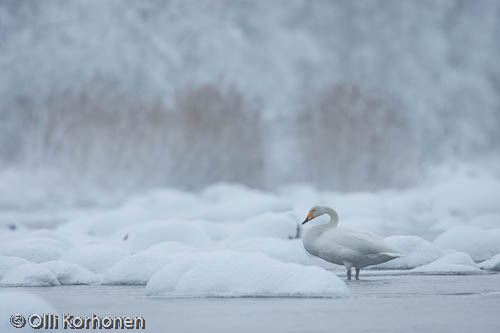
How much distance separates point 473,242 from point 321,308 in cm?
337

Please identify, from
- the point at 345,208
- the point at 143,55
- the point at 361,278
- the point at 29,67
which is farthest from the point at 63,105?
the point at 361,278

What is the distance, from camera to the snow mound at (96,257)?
6203 millimetres

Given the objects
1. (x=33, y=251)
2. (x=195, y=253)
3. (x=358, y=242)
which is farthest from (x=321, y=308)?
(x=33, y=251)

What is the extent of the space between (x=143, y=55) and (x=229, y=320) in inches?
1252

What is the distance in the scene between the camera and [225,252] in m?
4.91

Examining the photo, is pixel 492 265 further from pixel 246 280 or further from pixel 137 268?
pixel 137 268

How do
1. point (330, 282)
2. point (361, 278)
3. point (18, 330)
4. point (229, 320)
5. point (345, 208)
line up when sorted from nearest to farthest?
point (18, 330) < point (229, 320) < point (330, 282) < point (361, 278) < point (345, 208)

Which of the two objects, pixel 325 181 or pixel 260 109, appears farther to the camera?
pixel 260 109

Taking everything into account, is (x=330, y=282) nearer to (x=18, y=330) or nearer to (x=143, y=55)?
(x=18, y=330)

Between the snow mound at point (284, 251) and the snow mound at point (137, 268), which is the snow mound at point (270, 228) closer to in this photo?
the snow mound at point (284, 251)

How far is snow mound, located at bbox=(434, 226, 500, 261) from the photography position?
23.2 feet

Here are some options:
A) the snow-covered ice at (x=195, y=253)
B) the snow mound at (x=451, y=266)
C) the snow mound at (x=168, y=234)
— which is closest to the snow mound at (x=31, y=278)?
the snow-covered ice at (x=195, y=253)

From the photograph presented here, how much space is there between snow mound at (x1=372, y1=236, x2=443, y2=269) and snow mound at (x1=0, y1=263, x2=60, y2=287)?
2.73 meters

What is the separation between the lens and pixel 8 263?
5.86 m
